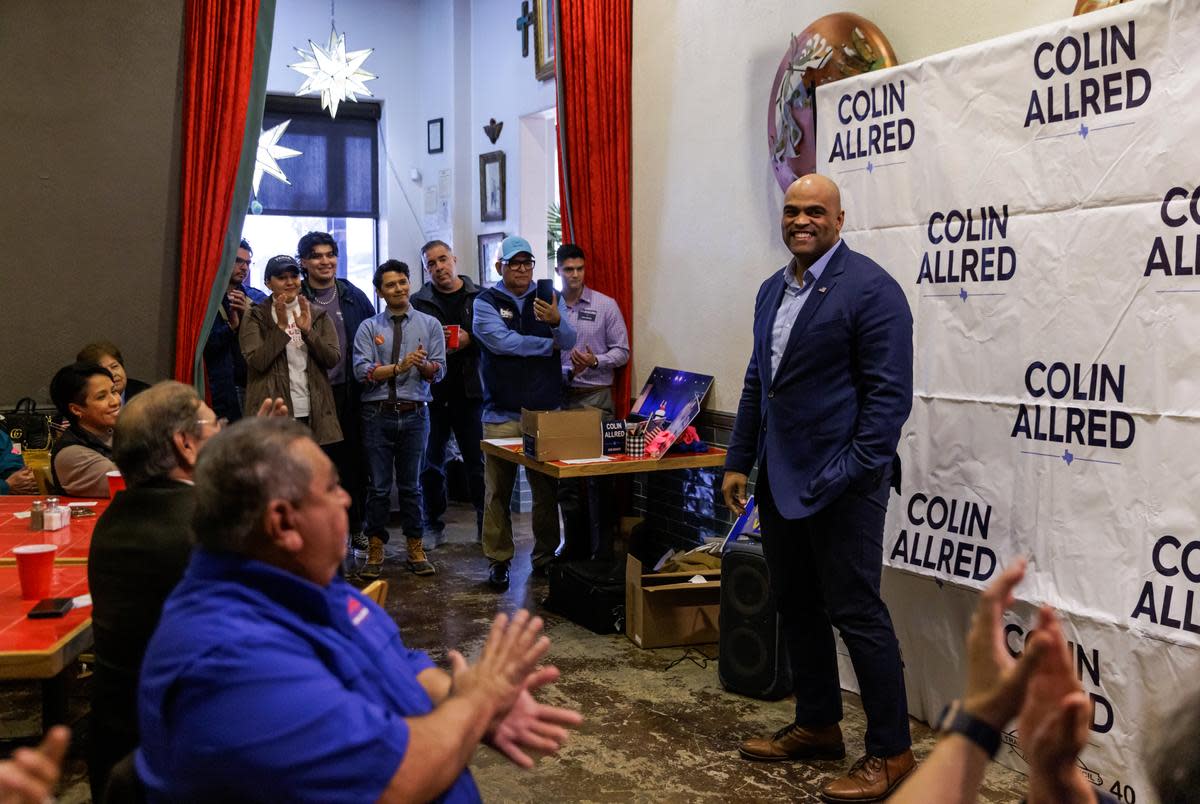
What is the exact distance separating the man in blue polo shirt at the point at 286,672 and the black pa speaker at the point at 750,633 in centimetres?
242

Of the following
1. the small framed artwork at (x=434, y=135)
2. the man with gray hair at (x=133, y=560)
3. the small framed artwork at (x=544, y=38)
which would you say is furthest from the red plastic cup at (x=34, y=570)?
the small framed artwork at (x=434, y=135)

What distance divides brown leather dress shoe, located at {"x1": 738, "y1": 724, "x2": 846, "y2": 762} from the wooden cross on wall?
563 centimetres

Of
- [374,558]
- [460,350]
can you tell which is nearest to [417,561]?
[374,558]

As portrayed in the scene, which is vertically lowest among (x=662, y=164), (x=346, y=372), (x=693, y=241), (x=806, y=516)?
(x=806, y=516)

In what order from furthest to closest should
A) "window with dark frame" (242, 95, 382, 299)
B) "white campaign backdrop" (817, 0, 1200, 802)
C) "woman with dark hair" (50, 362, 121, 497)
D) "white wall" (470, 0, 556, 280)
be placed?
1. "window with dark frame" (242, 95, 382, 299)
2. "white wall" (470, 0, 556, 280)
3. "woman with dark hair" (50, 362, 121, 497)
4. "white campaign backdrop" (817, 0, 1200, 802)

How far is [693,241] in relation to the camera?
5645mm

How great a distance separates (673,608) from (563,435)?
3.03 ft

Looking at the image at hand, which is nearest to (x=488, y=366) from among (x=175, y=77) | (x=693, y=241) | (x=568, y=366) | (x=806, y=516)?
(x=568, y=366)

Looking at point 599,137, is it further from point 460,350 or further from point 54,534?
point 54,534

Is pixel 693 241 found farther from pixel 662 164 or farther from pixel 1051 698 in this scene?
pixel 1051 698

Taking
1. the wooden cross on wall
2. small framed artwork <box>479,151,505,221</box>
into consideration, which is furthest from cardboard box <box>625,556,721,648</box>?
the wooden cross on wall

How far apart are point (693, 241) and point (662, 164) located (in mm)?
528

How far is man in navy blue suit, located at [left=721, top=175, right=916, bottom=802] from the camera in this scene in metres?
3.26

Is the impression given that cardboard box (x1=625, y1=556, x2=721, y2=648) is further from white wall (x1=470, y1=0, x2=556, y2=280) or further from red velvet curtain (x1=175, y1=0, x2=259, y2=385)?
white wall (x1=470, y1=0, x2=556, y2=280)
